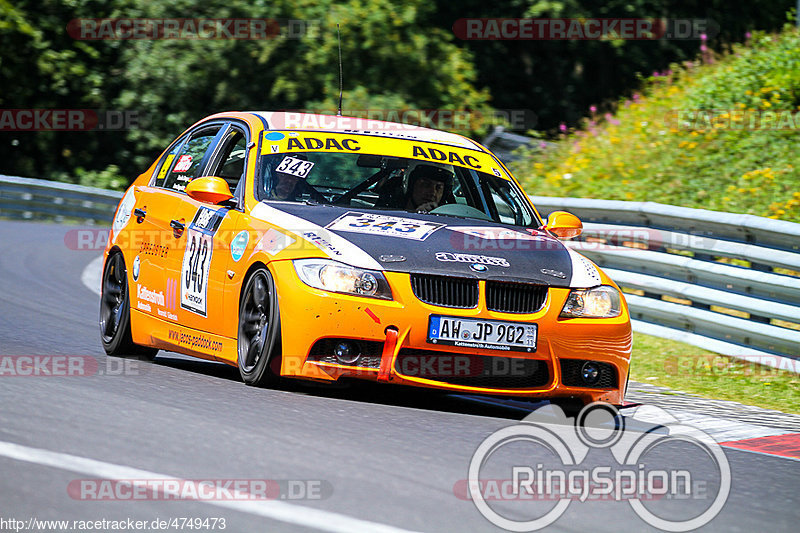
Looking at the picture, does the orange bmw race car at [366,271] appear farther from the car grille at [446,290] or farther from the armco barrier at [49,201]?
the armco barrier at [49,201]

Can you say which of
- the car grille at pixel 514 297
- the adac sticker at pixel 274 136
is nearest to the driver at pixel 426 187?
the adac sticker at pixel 274 136

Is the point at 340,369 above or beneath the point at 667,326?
above

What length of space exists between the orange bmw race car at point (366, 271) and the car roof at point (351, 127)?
2cm

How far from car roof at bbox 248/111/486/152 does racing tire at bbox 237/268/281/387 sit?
145 centimetres

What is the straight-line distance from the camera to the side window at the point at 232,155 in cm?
852

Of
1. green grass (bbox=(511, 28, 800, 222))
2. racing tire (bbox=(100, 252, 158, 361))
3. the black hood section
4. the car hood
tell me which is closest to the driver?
the car hood

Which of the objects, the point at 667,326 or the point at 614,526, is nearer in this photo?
the point at 614,526

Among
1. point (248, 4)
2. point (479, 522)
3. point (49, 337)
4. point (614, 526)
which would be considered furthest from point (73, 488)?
point (248, 4)

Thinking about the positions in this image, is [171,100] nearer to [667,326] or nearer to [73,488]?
[667,326]

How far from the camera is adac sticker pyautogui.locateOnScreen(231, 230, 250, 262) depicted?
739cm

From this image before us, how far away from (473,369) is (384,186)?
1.69 meters

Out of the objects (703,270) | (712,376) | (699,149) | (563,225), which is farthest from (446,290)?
(699,149)

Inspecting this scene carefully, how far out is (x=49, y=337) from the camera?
9.55 m

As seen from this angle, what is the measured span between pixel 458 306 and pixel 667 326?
479cm
